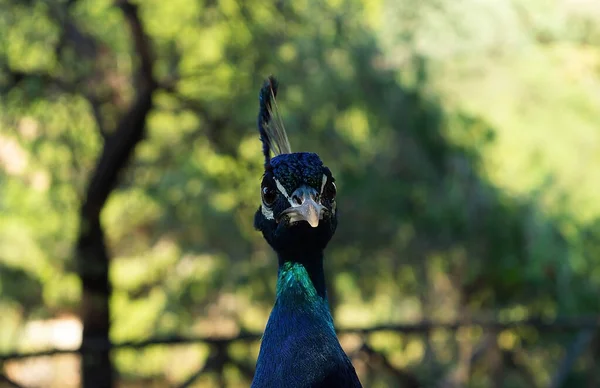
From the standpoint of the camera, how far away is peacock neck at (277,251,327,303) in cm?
150

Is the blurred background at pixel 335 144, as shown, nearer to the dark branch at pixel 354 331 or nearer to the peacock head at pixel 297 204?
the dark branch at pixel 354 331

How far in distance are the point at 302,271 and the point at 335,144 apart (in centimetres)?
304

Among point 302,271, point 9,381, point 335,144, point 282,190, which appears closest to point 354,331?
point 9,381

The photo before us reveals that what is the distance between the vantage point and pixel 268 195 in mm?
1476

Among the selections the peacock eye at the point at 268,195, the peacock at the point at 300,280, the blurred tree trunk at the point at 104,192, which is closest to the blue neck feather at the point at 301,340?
the peacock at the point at 300,280

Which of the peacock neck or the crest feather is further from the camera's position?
the crest feather

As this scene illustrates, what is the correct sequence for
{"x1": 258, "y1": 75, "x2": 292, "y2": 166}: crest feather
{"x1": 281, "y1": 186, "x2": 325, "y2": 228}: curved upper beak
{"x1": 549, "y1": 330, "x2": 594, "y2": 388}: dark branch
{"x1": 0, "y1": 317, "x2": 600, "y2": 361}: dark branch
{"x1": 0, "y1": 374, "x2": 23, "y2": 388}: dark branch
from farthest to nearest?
{"x1": 549, "y1": 330, "x2": 594, "y2": 388}: dark branch → {"x1": 0, "y1": 317, "x2": 600, "y2": 361}: dark branch → {"x1": 0, "y1": 374, "x2": 23, "y2": 388}: dark branch → {"x1": 258, "y1": 75, "x2": 292, "y2": 166}: crest feather → {"x1": 281, "y1": 186, "x2": 325, "y2": 228}: curved upper beak

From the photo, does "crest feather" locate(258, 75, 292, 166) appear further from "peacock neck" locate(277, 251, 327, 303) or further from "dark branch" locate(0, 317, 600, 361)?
"dark branch" locate(0, 317, 600, 361)

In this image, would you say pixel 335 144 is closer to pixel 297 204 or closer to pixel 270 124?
pixel 270 124

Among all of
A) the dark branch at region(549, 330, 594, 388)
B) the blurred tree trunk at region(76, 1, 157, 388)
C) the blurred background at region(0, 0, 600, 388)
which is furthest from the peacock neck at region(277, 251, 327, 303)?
the blurred tree trunk at region(76, 1, 157, 388)

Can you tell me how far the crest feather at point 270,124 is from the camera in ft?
5.82

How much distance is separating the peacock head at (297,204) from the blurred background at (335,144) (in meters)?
2.43

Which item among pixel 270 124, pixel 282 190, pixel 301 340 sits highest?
Answer: pixel 270 124

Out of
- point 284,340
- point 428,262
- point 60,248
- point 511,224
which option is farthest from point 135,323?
point 284,340
